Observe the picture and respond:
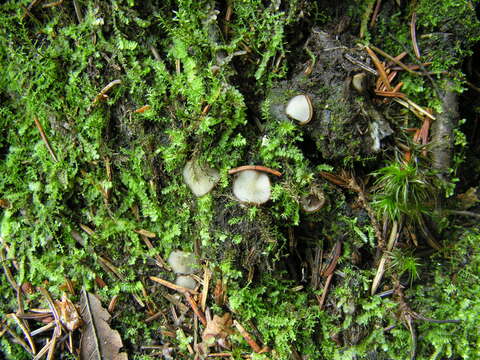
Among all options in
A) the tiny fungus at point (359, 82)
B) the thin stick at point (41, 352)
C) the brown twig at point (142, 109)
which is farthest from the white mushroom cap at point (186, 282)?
the tiny fungus at point (359, 82)

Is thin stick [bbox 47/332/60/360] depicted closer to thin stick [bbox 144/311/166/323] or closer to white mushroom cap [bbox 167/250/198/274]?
thin stick [bbox 144/311/166/323]

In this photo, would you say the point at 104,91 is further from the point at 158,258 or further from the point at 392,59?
the point at 392,59

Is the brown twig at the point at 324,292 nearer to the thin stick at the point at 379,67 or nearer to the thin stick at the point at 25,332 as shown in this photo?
the thin stick at the point at 379,67

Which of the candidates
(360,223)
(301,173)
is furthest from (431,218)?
(301,173)

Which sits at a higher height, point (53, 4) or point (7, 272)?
point (53, 4)

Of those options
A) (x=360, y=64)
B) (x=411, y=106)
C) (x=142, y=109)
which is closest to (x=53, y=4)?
(x=142, y=109)

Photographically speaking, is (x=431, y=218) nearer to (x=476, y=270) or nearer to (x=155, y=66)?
→ (x=476, y=270)
